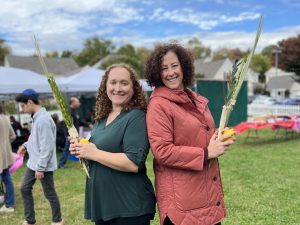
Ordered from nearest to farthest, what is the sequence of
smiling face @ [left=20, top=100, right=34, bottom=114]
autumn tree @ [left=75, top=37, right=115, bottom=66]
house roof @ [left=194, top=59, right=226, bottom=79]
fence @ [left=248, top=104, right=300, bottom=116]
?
1. smiling face @ [left=20, top=100, right=34, bottom=114]
2. fence @ [left=248, top=104, right=300, bottom=116]
3. house roof @ [left=194, top=59, right=226, bottom=79]
4. autumn tree @ [left=75, top=37, right=115, bottom=66]

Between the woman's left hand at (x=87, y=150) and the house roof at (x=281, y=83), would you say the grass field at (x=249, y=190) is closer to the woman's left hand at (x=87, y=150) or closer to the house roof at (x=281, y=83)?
the woman's left hand at (x=87, y=150)

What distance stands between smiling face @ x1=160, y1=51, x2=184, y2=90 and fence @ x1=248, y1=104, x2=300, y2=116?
18.1m

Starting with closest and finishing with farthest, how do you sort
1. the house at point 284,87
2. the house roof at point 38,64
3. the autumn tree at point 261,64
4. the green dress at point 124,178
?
the green dress at point 124,178
the house roof at point 38,64
the house at point 284,87
the autumn tree at point 261,64

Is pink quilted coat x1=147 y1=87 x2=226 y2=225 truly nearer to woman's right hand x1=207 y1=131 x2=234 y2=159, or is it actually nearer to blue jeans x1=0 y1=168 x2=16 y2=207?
woman's right hand x1=207 y1=131 x2=234 y2=159

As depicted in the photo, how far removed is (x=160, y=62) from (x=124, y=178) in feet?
2.53

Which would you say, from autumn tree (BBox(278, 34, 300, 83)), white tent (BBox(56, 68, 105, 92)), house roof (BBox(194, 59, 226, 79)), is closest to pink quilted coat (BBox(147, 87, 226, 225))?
white tent (BBox(56, 68, 105, 92))

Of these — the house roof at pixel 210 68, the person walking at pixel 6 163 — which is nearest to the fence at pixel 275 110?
the person walking at pixel 6 163

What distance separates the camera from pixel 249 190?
6.56 m

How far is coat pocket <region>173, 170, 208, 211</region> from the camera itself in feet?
7.71

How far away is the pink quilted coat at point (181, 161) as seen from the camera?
230cm

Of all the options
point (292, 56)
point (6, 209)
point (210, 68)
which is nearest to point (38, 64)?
point (210, 68)

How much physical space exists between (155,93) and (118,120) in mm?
302

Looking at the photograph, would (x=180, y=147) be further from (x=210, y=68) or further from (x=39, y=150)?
(x=210, y=68)

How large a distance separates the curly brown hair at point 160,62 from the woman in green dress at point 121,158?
0.59ft
